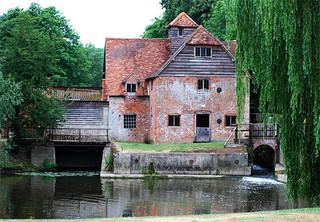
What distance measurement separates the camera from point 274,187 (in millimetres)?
25578

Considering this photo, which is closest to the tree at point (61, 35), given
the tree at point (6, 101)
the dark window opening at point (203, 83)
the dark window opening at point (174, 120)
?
the dark window opening at point (174, 120)

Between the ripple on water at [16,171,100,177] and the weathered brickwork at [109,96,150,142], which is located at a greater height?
the weathered brickwork at [109,96,150,142]

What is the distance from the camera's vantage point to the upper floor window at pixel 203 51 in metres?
35.2

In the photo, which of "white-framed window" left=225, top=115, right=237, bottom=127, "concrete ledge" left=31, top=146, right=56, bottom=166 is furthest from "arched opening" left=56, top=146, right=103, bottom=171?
"white-framed window" left=225, top=115, right=237, bottom=127

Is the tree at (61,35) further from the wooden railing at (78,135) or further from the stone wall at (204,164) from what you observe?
the stone wall at (204,164)

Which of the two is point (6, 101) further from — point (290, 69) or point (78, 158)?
point (290, 69)

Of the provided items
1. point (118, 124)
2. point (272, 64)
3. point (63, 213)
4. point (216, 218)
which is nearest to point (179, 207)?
point (63, 213)

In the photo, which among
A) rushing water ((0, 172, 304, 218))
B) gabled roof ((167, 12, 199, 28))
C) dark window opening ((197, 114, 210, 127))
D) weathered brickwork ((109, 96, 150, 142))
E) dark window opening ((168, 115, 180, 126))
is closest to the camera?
rushing water ((0, 172, 304, 218))

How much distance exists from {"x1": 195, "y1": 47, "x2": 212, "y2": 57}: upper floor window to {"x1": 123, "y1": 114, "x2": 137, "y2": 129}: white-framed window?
6651mm

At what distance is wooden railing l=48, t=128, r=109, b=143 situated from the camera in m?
34.7

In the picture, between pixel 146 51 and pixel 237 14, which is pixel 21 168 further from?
pixel 237 14

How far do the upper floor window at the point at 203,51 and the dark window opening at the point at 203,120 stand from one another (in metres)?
4.21

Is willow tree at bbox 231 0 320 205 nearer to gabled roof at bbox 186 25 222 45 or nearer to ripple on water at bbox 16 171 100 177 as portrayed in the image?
ripple on water at bbox 16 171 100 177

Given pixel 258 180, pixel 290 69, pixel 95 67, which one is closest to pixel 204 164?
pixel 258 180
